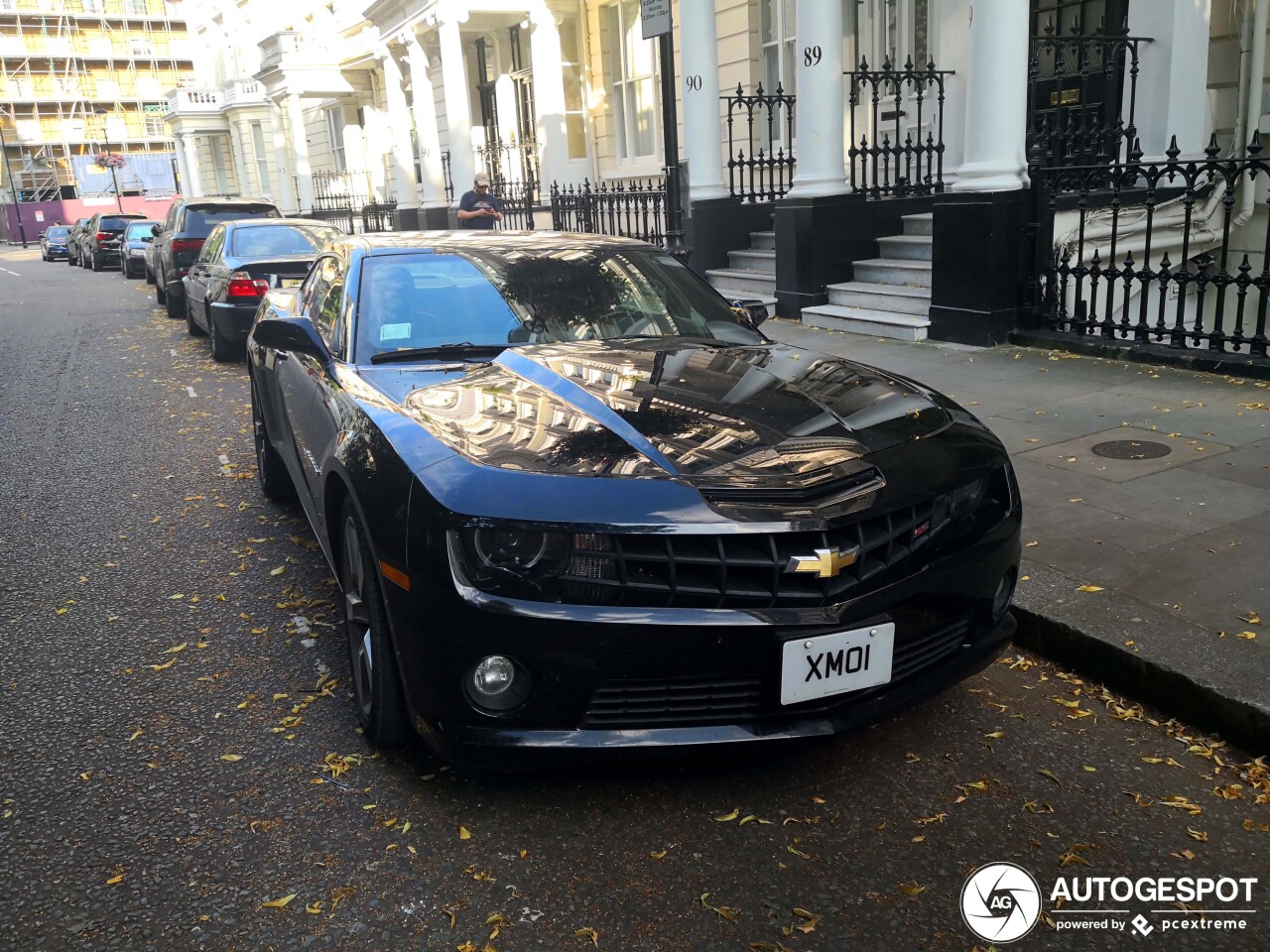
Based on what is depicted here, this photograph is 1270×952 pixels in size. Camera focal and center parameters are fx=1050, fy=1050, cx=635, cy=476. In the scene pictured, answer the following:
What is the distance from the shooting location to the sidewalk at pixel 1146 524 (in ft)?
11.8

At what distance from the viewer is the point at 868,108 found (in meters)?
13.3

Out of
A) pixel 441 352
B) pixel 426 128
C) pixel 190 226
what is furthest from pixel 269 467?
pixel 426 128

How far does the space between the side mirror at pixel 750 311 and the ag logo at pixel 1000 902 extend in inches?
107

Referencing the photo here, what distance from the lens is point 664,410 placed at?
3365mm

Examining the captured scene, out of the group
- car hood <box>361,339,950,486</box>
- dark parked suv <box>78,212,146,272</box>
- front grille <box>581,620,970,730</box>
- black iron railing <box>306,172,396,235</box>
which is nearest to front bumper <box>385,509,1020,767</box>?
front grille <box>581,620,970,730</box>

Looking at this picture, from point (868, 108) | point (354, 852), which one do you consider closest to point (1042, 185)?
point (868, 108)

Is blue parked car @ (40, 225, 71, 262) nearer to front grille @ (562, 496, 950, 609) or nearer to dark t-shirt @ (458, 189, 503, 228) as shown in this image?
dark t-shirt @ (458, 189, 503, 228)

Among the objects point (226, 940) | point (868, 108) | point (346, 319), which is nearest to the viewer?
point (226, 940)

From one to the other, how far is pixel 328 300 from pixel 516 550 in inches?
98.3

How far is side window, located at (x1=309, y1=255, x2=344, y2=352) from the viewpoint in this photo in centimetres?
445

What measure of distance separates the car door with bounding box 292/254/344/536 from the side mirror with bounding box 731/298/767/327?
1798mm

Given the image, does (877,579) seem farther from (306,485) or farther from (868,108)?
(868,108)

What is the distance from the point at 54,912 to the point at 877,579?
233 cm

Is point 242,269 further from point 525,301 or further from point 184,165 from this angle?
point 184,165
